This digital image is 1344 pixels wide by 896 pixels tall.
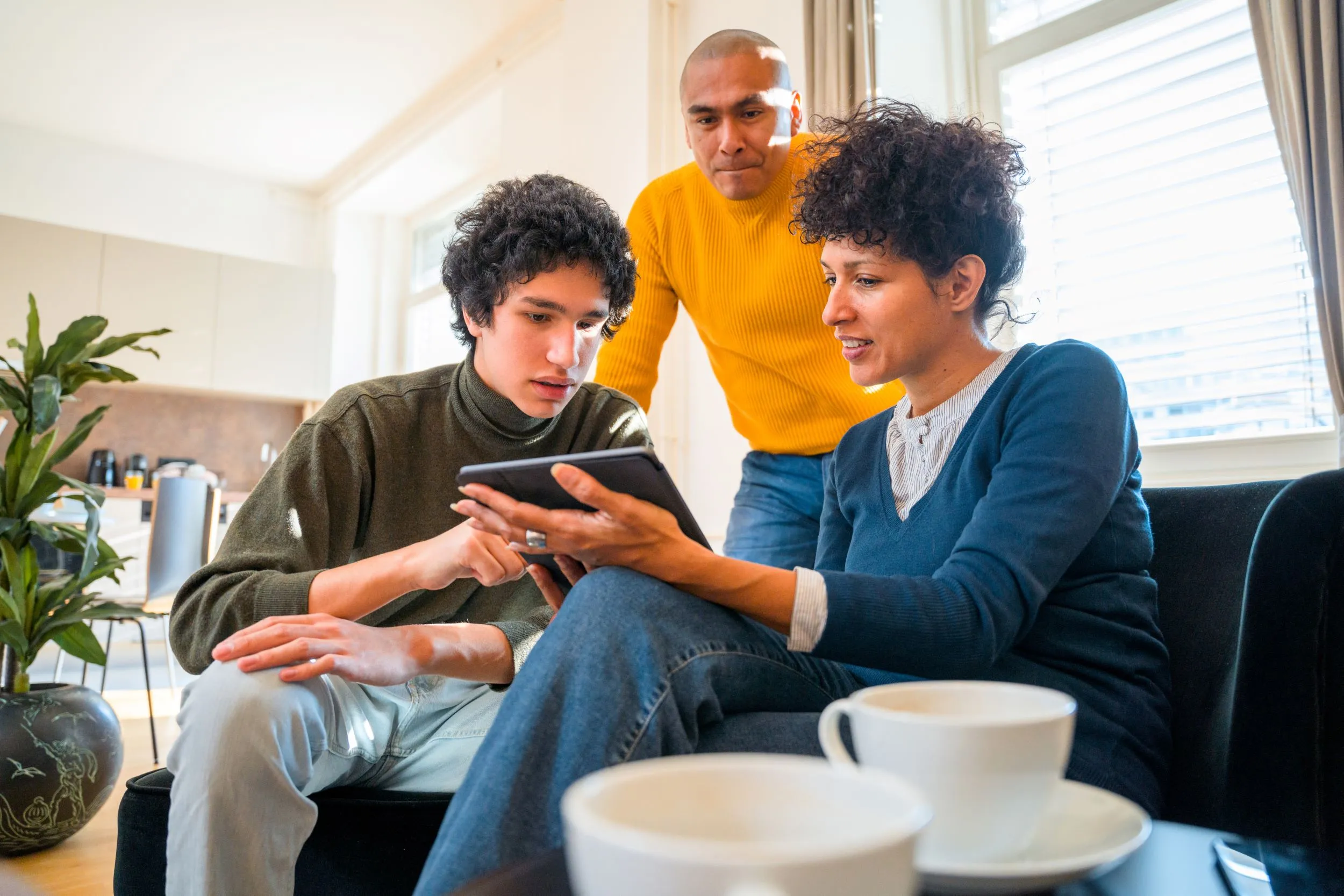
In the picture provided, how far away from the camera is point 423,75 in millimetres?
5523

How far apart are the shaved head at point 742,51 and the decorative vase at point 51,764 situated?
1909 millimetres

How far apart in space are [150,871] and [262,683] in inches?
12.8

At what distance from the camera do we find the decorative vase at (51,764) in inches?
82.4

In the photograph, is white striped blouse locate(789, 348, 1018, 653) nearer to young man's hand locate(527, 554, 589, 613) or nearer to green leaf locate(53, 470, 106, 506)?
young man's hand locate(527, 554, 589, 613)

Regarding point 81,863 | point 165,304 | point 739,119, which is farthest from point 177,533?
point 739,119

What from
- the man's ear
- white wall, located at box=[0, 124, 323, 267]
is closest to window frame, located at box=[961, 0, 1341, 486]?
the man's ear

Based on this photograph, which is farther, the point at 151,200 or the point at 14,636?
the point at 151,200

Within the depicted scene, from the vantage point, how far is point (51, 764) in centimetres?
212

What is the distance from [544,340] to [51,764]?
160cm

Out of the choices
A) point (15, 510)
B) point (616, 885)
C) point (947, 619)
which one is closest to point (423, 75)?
point (15, 510)

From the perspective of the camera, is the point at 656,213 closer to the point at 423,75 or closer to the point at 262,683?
the point at 262,683

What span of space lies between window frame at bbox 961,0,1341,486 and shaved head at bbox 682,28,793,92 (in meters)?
0.82

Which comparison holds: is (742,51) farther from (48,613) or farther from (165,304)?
(165,304)

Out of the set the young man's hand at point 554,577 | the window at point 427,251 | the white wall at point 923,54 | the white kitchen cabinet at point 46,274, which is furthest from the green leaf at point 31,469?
the window at point 427,251
